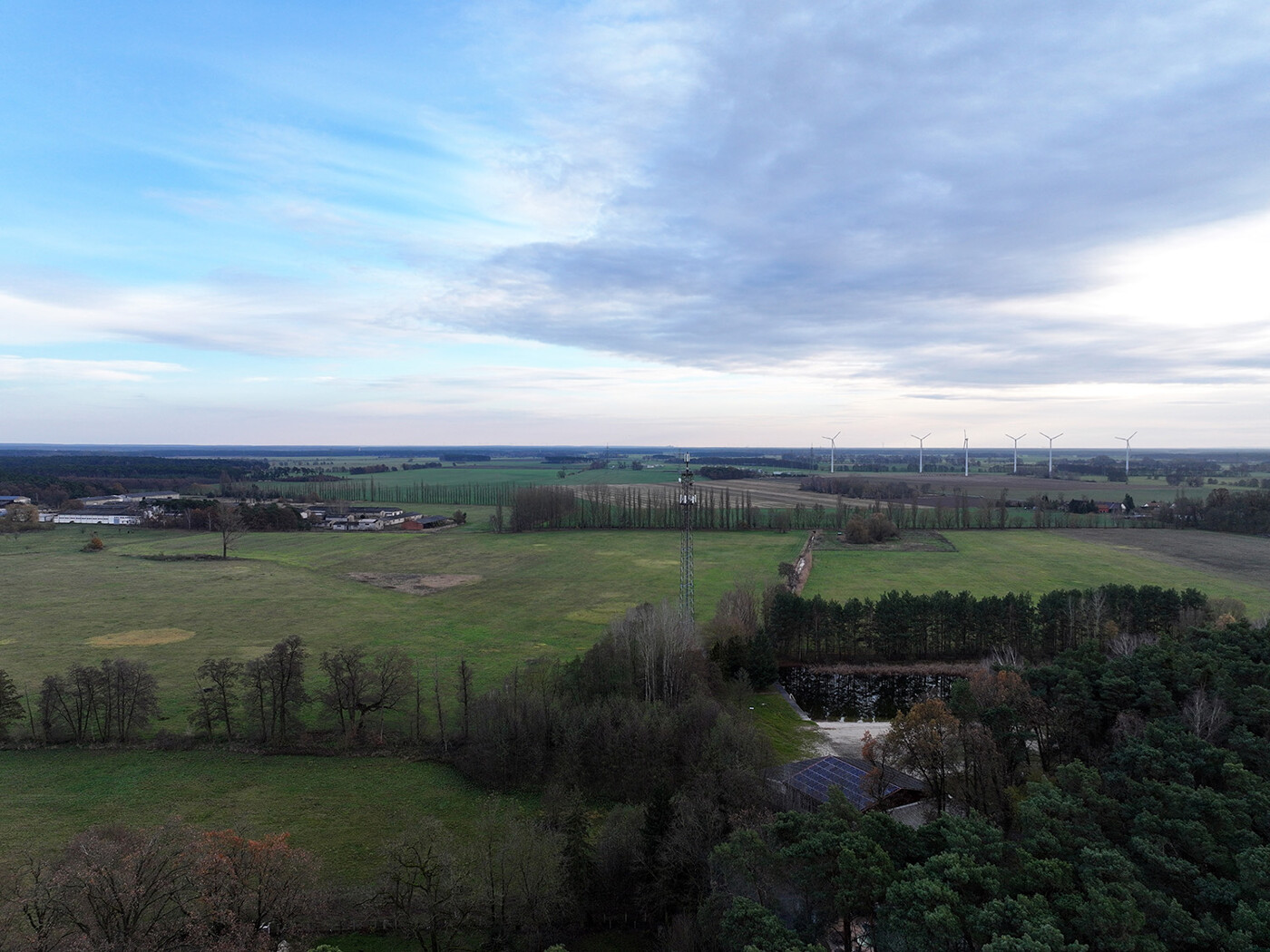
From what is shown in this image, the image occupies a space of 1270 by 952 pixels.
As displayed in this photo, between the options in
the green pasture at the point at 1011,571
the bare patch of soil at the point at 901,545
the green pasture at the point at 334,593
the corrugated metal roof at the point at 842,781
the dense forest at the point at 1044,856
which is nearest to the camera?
the dense forest at the point at 1044,856

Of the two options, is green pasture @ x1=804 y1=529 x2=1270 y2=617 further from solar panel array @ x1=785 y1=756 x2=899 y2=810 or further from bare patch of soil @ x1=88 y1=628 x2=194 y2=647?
bare patch of soil @ x1=88 y1=628 x2=194 y2=647

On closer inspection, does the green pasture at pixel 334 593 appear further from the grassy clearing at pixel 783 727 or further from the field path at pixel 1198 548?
the field path at pixel 1198 548

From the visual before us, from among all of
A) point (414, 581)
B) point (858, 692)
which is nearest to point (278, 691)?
point (858, 692)

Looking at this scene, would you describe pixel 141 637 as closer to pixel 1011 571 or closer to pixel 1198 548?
pixel 1011 571

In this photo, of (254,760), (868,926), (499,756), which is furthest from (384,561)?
(868,926)

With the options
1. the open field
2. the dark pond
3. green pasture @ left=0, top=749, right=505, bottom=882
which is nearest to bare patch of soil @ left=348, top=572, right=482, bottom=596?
green pasture @ left=0, top=749, right=505, bottom=882

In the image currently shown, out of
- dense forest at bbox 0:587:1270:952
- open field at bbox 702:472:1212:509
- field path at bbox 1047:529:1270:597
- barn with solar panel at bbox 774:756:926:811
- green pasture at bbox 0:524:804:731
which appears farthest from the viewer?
open field at bbox 702:472:1212:509

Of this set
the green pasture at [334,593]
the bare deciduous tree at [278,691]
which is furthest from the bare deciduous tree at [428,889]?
the green pasture at [334,593]
